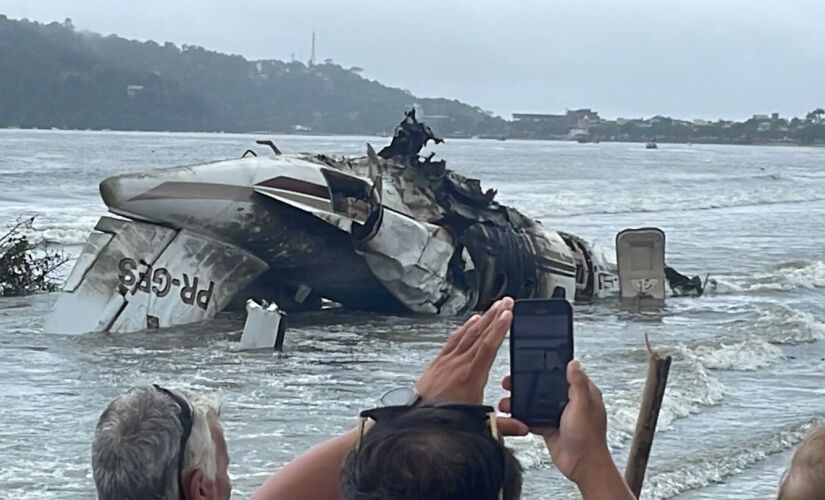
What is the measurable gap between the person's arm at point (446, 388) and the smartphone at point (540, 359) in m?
0.04

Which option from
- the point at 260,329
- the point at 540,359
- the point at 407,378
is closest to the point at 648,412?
the point at 540,359

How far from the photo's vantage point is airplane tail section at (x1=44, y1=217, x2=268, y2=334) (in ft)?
45.9

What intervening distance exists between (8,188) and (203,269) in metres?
31.9

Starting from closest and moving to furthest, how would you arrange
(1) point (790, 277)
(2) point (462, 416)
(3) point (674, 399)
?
(2) point (462, 416) → (3) point (674, 399) → (1) point (790, 277)

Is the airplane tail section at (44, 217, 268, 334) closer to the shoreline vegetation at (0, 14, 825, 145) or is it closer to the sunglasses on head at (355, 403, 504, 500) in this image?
the sunglasses on head at (355, 403, 504, 500)

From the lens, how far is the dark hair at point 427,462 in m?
2.17

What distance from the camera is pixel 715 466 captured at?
8.40 metres

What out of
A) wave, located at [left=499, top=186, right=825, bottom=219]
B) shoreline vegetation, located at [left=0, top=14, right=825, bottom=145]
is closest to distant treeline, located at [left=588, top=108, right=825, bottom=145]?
shoreline vegetation, located at [left=0, top=14, right=825, bottom=145]

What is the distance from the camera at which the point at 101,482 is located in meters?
2.70

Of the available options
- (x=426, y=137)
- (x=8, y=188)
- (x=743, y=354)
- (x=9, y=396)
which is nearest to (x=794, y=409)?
(x=743, y=354)

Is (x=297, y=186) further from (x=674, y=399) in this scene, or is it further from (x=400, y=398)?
(x=400, y=398)

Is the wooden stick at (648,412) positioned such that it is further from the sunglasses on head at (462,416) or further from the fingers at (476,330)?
the sunglasses on head at (462,416)

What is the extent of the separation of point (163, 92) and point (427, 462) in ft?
396

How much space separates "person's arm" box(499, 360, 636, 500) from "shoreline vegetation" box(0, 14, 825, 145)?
11103 centimetres
